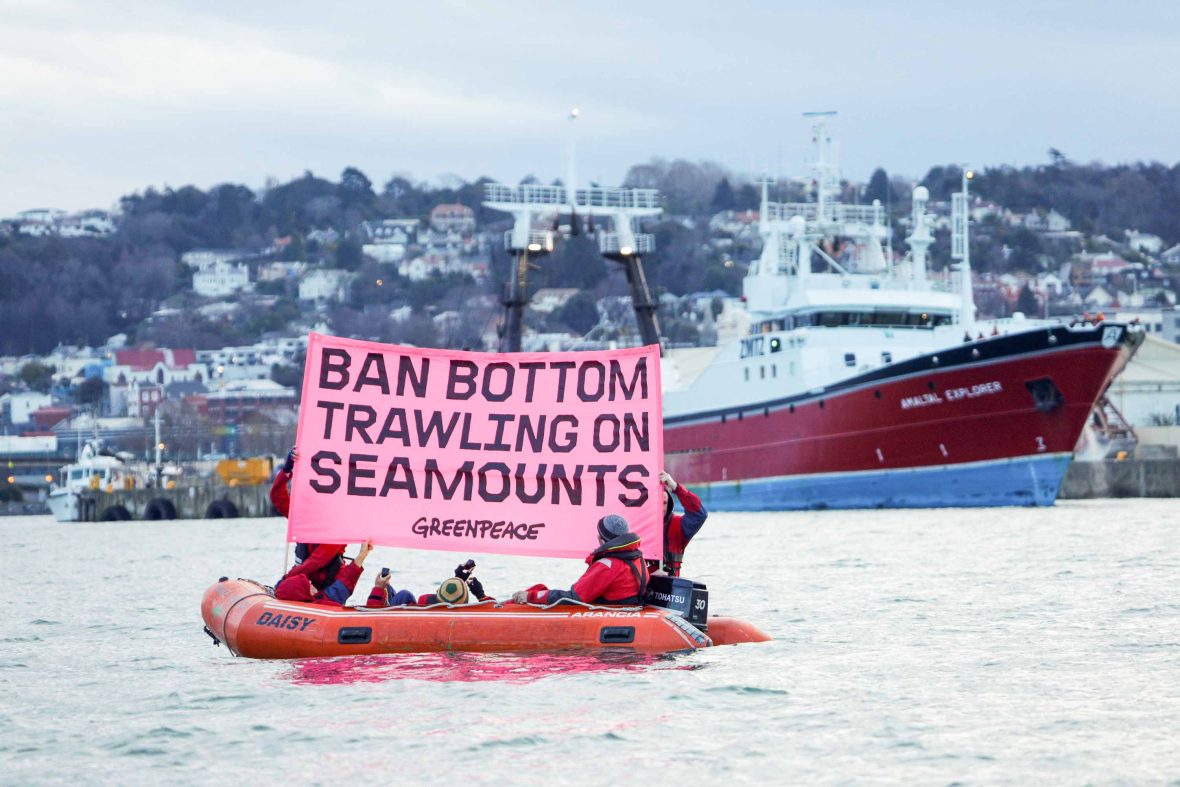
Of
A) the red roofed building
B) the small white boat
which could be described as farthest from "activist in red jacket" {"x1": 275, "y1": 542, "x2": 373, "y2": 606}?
the red roofed building

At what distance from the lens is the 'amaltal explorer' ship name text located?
4634cm

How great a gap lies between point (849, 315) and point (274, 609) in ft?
125

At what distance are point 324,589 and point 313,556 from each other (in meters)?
0.37

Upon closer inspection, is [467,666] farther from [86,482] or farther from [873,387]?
[86,482]

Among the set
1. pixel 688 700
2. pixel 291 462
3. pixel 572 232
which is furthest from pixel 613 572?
pixel 572 232

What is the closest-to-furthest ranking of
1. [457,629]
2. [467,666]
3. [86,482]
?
[467,666] < [457,629] < [86,482]

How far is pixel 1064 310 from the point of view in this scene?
16662cm

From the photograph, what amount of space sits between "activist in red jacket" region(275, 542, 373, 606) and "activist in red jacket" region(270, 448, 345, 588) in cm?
6

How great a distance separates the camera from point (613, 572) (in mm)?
16766

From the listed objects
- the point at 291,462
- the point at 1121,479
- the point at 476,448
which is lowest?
the point at 1121,479

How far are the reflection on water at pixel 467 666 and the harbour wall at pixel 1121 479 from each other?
144 ft

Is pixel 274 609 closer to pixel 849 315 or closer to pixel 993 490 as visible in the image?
pixel 993 490

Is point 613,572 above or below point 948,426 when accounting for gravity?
below

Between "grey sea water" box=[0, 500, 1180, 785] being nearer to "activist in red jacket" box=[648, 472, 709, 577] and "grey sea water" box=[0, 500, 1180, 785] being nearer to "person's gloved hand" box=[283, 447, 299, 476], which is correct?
"activist in red jacket" box=[648, 472, 709, 577]
